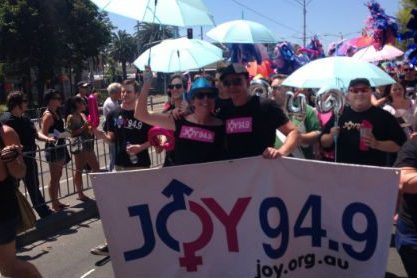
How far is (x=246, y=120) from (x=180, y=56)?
4.47m

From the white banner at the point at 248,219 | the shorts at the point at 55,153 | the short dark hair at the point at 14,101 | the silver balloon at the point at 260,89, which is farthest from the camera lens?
the shorts at the point at 55,153

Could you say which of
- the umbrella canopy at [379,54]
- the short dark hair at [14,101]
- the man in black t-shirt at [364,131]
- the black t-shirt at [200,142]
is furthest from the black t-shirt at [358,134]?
the umbrella canopy at [379,54]

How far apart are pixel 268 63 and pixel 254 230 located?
26.9 ft

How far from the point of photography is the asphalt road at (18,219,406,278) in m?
5.06

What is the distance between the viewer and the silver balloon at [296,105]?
18.7 ft

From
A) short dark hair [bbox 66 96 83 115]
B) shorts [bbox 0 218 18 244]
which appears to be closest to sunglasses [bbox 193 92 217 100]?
shorts [bbox 0 218 18 244]

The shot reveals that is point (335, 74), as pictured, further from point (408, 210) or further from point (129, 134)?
point (408, 210)

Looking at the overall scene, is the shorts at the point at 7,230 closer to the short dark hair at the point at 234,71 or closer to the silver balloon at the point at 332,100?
the short dark hair at the point at 234,71

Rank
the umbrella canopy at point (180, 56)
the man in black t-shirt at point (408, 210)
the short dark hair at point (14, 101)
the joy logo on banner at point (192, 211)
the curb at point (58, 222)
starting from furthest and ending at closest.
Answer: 1. the umbrella canopy at point (180, 56)
2. the short dark hair at point (14, 101)
3. the curb at point (58, 222)
4. the joy logo on banner at point (192, 211)
5. the man in black t-shirt at point (408, 210)

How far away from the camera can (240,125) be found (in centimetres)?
379

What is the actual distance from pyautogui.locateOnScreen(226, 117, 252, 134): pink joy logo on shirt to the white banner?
17.5 inches

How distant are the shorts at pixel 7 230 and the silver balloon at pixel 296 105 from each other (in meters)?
3.24

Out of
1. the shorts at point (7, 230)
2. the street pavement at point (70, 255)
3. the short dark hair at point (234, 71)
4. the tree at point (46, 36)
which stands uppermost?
the tree at point (46, 36)

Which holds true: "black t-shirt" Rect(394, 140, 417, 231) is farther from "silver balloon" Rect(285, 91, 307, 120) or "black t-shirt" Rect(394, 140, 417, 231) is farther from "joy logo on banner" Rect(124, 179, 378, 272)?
"silver balloon" Rect(285, 91, 307, 120)
